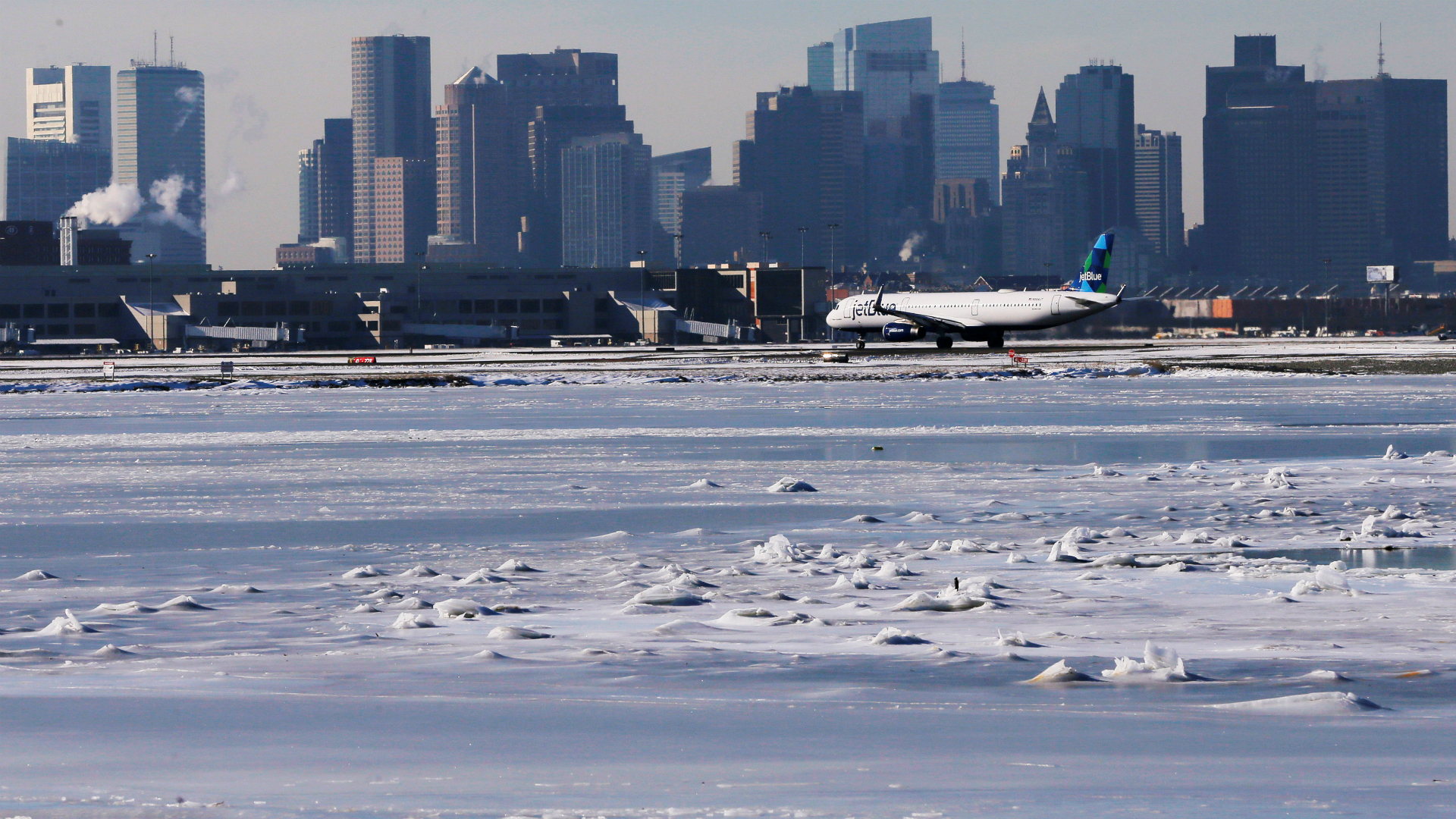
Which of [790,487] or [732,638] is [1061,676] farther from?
[790,487]

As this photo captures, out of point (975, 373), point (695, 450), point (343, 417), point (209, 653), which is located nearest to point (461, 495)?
point (695, 450)

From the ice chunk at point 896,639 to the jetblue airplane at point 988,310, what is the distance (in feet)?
Answer: 348

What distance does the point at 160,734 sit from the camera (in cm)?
1152

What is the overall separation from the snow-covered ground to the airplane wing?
88.6 meters

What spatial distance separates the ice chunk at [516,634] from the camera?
15.2m

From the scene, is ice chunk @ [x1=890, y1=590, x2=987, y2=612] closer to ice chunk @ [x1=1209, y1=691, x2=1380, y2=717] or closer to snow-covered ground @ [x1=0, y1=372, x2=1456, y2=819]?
snow-covered ground @ [x1=0, y1=372, x2=1456, y2=819]

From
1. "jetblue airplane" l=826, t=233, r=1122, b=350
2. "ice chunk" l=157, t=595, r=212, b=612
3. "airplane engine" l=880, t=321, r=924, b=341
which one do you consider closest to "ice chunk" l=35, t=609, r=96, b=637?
"ice chunk" l=157, t=595, r=212, b=612

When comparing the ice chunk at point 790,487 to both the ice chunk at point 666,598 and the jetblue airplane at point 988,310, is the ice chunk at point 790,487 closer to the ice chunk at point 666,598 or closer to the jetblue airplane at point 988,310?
the ice chunk at point 666,598

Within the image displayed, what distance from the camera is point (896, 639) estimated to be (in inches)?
586

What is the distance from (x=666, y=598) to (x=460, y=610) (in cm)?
190

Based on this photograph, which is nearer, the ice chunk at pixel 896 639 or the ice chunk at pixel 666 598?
the ice chunk at pixel 896 639

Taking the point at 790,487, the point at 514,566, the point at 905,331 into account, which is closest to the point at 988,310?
the point at 905,331

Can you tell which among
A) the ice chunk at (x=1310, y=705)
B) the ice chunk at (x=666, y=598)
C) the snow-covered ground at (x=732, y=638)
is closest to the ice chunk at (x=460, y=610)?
the snow-covered ground at (x=732, y=638)

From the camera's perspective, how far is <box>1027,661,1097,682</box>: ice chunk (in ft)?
43.1
